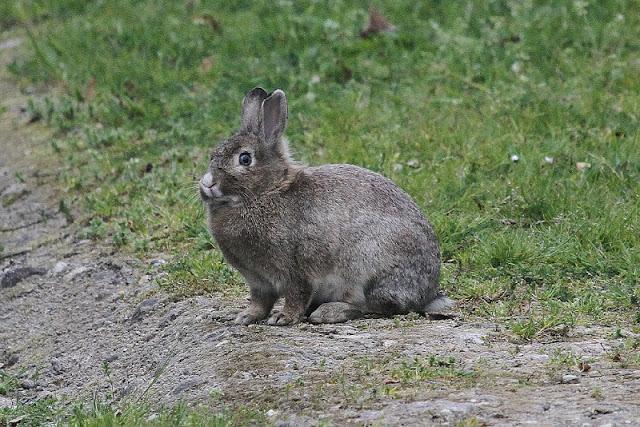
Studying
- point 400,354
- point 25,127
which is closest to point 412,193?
point 400,354

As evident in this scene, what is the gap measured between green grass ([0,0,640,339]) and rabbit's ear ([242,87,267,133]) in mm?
1183

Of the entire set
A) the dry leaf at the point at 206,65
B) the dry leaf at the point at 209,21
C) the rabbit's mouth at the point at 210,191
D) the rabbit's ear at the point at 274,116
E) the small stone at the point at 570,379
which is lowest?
the small stone at the point at 570,379

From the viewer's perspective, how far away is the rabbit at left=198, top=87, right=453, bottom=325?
20.3 feet

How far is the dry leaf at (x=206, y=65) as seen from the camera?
34.5ft

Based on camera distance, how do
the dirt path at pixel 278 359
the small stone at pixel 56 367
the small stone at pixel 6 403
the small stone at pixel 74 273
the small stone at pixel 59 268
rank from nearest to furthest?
the dirt path at pixel 278 359 → the small stone at pixel 6 403 → the small stone at pixel 56 367 → the small stone at pixel 74 273 → the small stone at pixel 59 268

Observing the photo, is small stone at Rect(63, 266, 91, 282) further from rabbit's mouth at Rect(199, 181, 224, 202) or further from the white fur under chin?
the white fur under chin

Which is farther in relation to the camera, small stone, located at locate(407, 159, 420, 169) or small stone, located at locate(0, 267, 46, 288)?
small stone, located at locate(407, 159, 420, 169)

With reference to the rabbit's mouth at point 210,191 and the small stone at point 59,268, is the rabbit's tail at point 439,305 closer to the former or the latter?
the rabbit's mouth at point 210,191

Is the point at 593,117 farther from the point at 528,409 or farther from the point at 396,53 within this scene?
the point at 528,409

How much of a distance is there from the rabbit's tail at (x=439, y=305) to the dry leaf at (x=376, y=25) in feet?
A: 15.0

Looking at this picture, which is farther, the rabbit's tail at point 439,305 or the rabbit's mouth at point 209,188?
the rabbit's tail at point 439,305

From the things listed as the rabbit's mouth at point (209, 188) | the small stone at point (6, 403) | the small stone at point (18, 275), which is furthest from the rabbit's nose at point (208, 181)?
the small stone at point (18, 275)

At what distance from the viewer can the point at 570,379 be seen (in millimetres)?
5211

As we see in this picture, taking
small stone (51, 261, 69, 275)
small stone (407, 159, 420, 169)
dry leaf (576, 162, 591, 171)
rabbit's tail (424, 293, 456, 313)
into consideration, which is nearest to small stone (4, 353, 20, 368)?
small stone (51, 261, 69, 275)
